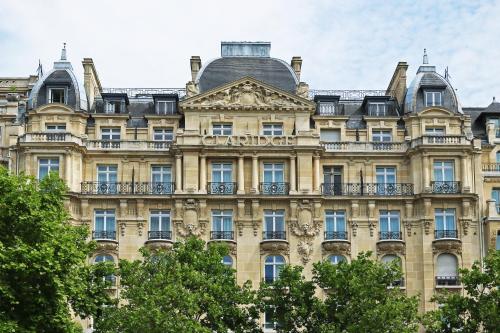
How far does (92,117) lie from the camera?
74.6 meters

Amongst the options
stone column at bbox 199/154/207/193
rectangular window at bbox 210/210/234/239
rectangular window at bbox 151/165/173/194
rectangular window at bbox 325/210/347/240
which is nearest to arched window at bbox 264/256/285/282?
rectangular window at bbox 210/210/234/239

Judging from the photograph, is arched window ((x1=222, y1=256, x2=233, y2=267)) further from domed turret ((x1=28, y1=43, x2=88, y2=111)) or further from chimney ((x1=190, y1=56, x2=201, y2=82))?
chimney ((x1=190, y1=56, x2=201, y2=82))

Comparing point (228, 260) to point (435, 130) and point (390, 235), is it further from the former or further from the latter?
point (435, 130)

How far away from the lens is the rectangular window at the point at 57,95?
244ft

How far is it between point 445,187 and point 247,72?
14364 millimetres

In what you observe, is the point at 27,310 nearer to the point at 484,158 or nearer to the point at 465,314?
the point at 465,314

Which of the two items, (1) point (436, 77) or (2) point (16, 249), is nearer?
(2) point (16, 249)

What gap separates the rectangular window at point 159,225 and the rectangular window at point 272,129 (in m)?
7.75

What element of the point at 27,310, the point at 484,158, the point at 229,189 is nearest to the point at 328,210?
the point at 229,189

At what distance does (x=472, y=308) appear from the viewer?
195 ft

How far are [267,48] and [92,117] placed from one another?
12194mm

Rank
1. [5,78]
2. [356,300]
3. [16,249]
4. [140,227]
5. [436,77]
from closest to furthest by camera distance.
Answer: [16,249] → [356,300] → [140,227] → [436,77] → [5,78]

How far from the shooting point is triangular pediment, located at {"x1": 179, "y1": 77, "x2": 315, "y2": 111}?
73812 millimetres

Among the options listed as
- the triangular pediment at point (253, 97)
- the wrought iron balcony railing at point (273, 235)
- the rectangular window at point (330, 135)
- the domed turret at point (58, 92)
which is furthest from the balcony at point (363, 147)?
the domed turret at point (58, 92)
